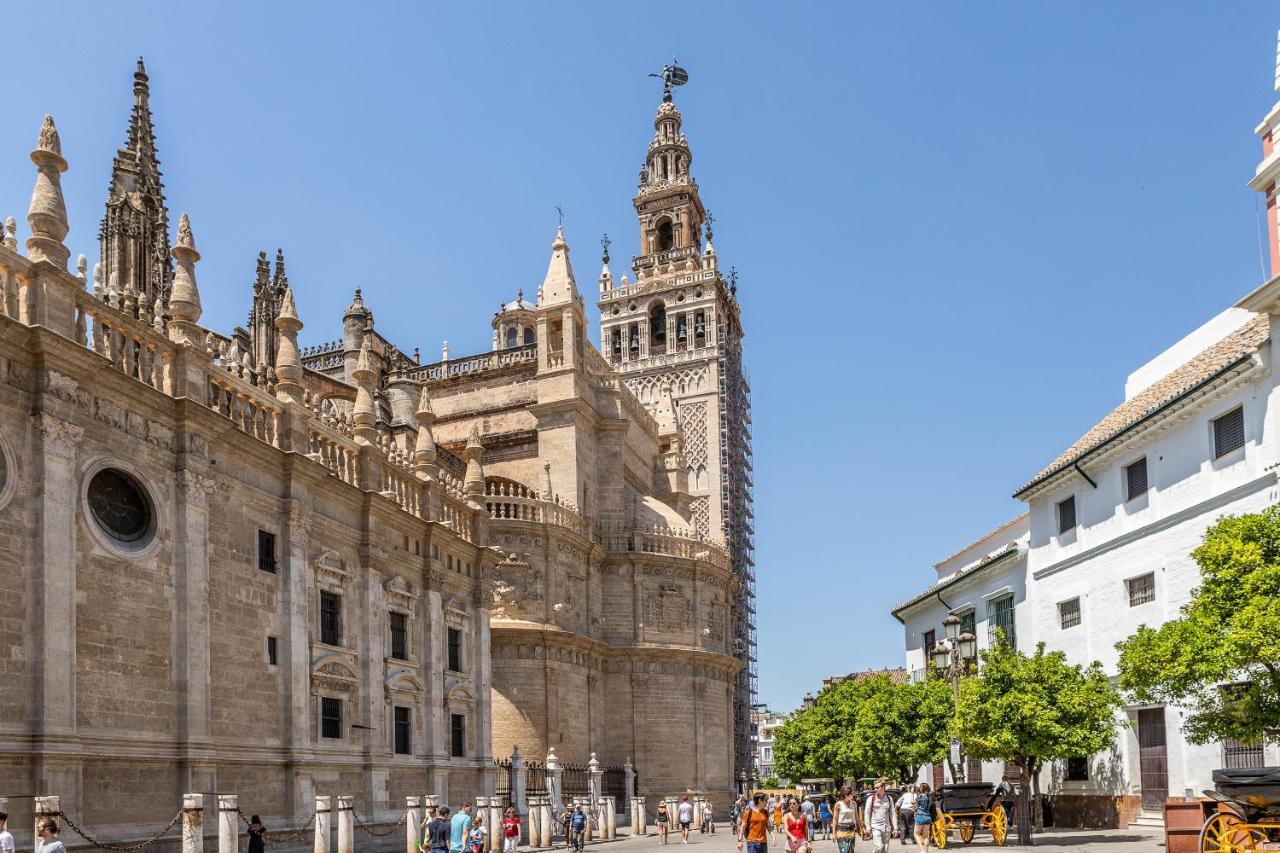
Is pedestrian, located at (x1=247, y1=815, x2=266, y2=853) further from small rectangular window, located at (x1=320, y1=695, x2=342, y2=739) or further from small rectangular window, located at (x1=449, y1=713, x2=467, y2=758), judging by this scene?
small rectangular window, located at (x1=449, y1=713, x2=467, y2=758)

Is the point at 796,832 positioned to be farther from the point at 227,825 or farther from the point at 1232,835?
the point at 227,825

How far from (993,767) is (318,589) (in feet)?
72.9

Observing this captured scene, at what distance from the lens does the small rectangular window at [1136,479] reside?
90.4 ft

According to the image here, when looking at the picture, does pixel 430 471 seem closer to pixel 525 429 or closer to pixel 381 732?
pixel 381 732

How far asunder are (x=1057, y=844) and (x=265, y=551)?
15175mm

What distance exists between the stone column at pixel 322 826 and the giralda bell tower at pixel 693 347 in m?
45.3

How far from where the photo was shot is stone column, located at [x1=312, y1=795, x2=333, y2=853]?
771 inches

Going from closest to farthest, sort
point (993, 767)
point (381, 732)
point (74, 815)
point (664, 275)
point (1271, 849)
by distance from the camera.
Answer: point (1271, 849)
point (74, 815)
point (381, 732)
point (993, 767)
point (664, 275)

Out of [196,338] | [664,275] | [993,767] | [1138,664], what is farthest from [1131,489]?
[664,275]

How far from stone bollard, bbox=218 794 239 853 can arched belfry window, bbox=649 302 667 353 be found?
5632 cm

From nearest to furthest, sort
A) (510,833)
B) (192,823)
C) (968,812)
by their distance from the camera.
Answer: (192,823)
(510,833)
(968,812)

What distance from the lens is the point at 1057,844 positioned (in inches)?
915

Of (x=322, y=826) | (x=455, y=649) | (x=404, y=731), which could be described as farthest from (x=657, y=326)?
(x=322, y=826)

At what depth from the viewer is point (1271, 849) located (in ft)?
45.1
